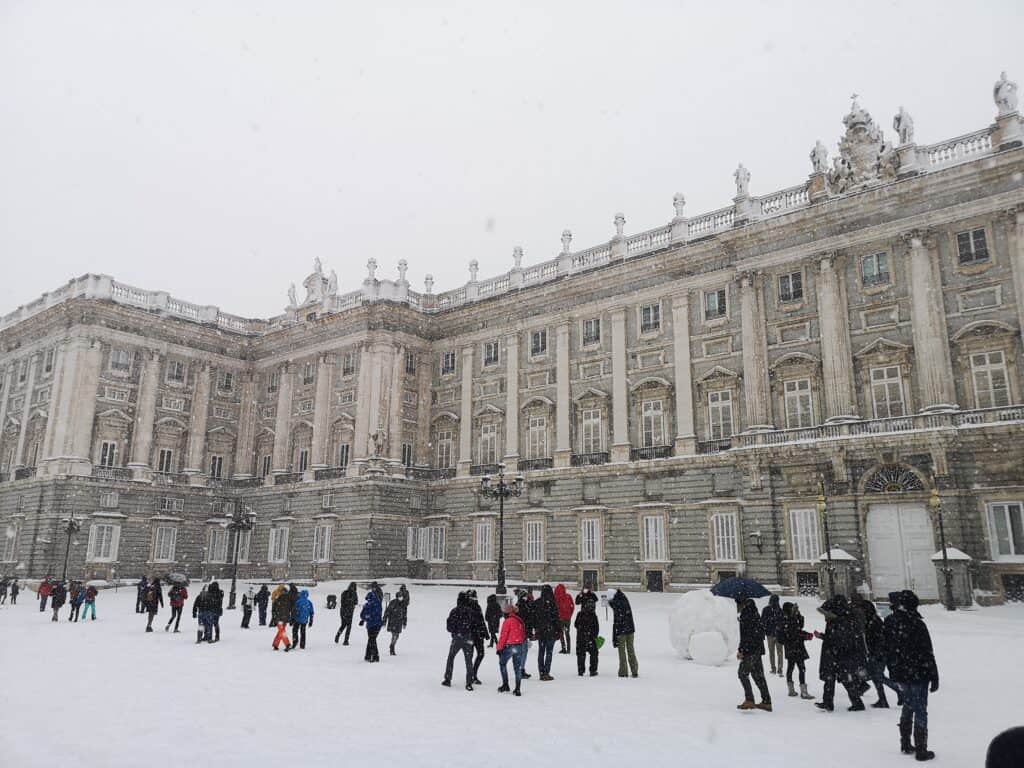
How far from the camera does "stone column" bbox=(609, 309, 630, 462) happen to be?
35878 mm

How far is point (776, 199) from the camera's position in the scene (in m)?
33.6

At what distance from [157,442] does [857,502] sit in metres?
39.2

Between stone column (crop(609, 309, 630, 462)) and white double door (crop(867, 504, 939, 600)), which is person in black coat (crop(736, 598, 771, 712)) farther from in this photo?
stone column (crop(609, 309, 630, 462))

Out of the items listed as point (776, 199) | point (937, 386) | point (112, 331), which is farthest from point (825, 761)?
point (112, 331)

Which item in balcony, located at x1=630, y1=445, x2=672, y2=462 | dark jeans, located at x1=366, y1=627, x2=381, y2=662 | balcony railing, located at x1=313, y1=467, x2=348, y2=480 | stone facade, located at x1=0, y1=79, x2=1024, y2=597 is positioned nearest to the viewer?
dark jeans, located at x1=366, y1=627, x2=381, y2=662

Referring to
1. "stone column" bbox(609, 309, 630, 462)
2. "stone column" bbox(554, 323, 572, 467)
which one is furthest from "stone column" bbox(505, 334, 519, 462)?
"stone column" bbox(609, 309, 630, 462)

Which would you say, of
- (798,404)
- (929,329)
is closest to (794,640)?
(929,329)

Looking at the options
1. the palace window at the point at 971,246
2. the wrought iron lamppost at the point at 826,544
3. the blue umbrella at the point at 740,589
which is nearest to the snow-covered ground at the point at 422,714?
the blue umbrella at the point at 740,589

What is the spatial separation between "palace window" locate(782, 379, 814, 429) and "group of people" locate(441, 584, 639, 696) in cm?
1930

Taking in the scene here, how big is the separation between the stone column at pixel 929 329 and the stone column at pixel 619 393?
12475 mm

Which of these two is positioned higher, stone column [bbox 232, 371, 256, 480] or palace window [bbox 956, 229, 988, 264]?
palace window [bbox 956, 229, 988, 264]

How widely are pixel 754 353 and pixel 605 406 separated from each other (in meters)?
7.81

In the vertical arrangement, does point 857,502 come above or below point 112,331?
below

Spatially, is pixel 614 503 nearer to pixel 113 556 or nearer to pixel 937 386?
pixel 937 386
